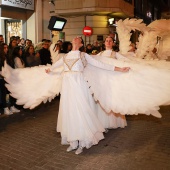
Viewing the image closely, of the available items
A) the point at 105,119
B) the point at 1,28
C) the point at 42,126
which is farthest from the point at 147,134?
the point at 1,28

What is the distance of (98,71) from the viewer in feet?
17.9

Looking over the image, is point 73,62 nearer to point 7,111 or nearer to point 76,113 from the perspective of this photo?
point 76,113

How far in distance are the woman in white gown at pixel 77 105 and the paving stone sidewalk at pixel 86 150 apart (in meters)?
0.31

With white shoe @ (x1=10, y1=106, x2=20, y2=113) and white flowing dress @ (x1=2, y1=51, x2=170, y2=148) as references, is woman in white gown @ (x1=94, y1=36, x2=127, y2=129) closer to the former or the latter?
white flowing dress @ (x1=2, y1=51, x2=170, y2=148)

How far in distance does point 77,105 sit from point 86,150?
90cm

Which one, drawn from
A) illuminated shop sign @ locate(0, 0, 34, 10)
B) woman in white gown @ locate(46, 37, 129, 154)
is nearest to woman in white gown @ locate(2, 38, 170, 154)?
woman in white gown @ locate(46, 37, 129, 154)

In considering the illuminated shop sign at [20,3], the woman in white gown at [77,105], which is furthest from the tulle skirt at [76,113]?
the illuminated shop sign at [20,3]

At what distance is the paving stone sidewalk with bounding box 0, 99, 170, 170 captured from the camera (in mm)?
4574

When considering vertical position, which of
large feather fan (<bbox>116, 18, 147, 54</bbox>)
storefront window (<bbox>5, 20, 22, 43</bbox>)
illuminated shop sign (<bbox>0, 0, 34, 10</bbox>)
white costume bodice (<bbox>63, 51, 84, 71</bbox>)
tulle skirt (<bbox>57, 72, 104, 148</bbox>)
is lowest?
tulle skirt (<bbox>57, 72, 104, 148</bbox>)

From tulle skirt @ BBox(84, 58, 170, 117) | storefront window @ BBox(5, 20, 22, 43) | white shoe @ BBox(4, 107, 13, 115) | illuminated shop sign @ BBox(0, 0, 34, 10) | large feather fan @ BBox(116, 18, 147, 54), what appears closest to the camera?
tulle skirt @ BBox(84, 58, 170, 117)

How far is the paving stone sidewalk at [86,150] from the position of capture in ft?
15.0

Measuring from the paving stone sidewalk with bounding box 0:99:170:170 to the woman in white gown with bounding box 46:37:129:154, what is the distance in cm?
31

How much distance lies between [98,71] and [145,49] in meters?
2.40

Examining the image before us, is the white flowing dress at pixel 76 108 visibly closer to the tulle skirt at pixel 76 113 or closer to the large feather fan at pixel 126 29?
the tulle skirt at pixel 76 113
